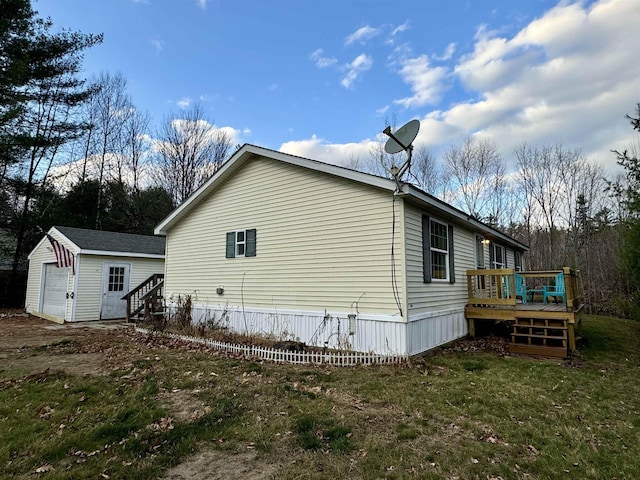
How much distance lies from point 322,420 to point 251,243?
21.6 feet

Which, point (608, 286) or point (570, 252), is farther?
point (570, 252)

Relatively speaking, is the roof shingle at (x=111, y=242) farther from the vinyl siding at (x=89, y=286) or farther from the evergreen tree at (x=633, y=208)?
the evergreen tree at (x=633, y=208)

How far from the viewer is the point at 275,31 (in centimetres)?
1316

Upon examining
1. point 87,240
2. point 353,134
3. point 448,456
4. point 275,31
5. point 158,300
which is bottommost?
point 448,456

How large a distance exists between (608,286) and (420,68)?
17.4m

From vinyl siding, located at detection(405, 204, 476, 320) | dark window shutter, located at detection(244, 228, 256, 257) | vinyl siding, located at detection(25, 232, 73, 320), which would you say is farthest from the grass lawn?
vinyl siding, located at detection(25, 232, 73, 320)

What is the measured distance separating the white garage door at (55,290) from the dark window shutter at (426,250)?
44.8ft

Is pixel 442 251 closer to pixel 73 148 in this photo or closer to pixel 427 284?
pixel 427 284

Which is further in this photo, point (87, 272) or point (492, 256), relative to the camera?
point (87, 272)

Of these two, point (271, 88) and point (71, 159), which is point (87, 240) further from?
point (71, 159)

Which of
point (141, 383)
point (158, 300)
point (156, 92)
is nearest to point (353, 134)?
point (156, 92)

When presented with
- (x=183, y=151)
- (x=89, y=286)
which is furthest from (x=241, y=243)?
(x=183, y=151)

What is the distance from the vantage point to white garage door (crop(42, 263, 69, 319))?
1395 cm

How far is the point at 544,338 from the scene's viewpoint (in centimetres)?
824
